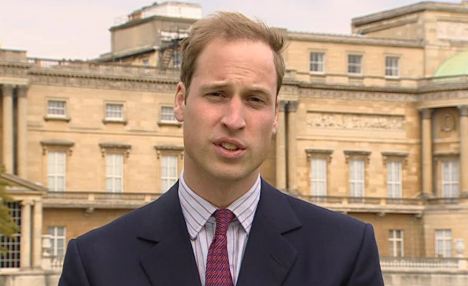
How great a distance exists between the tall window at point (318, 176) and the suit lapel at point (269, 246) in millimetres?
72940

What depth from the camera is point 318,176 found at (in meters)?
78.9

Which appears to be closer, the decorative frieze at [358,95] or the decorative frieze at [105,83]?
the decorative frieze at [105,83]

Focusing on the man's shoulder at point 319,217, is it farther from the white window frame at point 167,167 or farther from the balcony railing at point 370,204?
the balcony railing at point 370,204

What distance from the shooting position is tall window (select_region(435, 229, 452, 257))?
7894cm

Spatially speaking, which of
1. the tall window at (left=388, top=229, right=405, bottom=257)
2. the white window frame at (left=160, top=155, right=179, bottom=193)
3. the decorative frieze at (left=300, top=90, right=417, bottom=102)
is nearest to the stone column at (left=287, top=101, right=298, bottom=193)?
the decorative frieze at (left=300, top=90, right=417, bottom=102)

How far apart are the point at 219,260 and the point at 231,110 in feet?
1.53

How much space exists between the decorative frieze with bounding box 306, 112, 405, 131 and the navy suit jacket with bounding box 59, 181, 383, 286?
240 feet

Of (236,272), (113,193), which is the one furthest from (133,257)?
(113,193)

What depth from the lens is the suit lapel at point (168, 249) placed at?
507cm

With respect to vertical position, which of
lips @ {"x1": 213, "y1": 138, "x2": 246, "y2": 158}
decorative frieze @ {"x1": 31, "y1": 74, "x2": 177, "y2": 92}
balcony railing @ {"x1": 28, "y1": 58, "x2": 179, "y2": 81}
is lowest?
lips @ {"x1": 213, "y1": 138, "x2": 246, "y2": 158}

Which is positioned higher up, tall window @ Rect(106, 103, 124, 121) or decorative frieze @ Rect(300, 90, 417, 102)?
decorative frieze @ Rect(300, 90, 417, 102)

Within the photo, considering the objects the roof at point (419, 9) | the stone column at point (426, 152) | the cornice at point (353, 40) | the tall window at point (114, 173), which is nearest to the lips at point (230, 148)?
the tall window at point (114, 173)

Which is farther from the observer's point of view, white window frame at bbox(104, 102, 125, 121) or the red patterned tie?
white window frame at bbox(104, 102, 125, 121)

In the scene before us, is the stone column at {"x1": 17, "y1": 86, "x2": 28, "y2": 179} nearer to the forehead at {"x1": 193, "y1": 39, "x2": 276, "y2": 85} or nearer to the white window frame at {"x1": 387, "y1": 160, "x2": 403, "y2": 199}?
the white window frame at {"x1": 387, "y1": 160, "x2": 403, "y2": 199}
